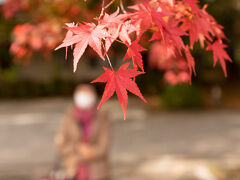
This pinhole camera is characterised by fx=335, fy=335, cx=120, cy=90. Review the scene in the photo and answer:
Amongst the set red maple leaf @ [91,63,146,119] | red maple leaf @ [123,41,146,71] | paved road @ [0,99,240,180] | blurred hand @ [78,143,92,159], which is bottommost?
paved road @ [0,99,240,180]

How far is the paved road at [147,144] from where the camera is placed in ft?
20.0

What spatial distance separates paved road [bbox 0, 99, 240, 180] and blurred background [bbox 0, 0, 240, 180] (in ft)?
0.06

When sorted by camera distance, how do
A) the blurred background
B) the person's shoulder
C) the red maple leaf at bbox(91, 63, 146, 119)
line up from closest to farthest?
the red maple leaf at bbox(91, 63, 146, 119)
the person's shoulder
the blurred background

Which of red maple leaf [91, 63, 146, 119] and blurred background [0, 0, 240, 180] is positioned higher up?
red maple leaf [91, 63, 146, 119]

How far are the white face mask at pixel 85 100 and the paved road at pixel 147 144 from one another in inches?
96.5

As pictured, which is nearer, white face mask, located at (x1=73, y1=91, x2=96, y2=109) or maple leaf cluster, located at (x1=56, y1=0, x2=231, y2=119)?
maple leaf cluster, located at (x1=56, y1=0, x2=231, y2=119)

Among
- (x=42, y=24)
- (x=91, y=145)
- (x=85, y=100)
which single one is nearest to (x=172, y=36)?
(x=85, y=100)

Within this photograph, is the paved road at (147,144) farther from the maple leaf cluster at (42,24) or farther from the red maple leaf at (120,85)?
the red maple leaf at (120,85)

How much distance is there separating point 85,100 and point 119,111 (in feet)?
33.0

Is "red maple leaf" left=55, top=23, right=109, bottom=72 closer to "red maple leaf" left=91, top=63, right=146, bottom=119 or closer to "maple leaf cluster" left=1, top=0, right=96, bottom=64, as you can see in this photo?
"red maple leaf" left=91, top=63, right=146, bottom=119

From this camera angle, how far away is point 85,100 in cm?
368

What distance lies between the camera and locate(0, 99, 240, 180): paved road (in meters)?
6.11

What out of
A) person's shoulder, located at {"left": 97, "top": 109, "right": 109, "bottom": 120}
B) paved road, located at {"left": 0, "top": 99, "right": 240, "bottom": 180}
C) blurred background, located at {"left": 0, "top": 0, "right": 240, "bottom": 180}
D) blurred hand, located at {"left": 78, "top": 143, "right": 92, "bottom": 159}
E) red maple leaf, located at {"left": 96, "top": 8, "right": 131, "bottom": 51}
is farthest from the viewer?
paved road, located at {"left": 0, "top": 99, "right": 240, "bottom": 180}

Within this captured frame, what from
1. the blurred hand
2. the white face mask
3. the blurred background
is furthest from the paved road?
the white face mask
